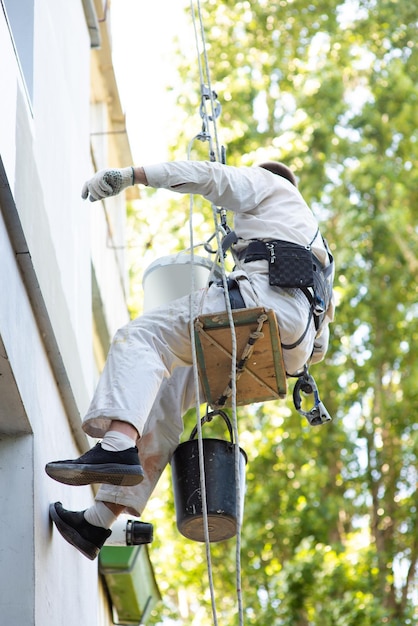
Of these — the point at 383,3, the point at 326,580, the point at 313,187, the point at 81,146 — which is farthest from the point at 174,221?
the point at 81,146

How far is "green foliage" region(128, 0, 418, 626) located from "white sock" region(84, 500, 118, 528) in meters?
8.85

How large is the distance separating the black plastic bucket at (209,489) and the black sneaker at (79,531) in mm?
410

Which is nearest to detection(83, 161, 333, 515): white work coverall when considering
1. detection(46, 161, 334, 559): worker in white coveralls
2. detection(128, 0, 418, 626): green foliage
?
detection(46, 161, 334, 559): worker in white coveralls

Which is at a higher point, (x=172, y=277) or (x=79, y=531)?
(x=172, y=277)

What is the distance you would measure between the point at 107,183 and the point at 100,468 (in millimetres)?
1237

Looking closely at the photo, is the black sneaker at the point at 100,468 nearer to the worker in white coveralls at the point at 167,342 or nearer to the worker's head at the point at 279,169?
the worker in white coveralls at the point at 167,342

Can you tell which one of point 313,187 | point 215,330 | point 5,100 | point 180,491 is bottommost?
point 313,187

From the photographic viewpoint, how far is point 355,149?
55.2ft

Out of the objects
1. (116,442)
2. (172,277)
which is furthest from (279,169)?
(116,442)

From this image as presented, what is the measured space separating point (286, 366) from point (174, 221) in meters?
12.0

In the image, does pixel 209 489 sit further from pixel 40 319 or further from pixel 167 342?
pixel 40 319

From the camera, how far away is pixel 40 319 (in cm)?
501

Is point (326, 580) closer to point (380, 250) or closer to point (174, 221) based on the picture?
point (380, 250)

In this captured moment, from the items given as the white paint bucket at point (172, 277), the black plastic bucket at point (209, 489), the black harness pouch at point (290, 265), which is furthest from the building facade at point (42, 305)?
the black harness pouch at point (290, 265)
